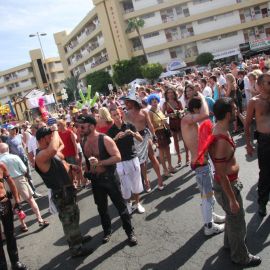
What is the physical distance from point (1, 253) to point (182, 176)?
3.98m

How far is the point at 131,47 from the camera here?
53688mm

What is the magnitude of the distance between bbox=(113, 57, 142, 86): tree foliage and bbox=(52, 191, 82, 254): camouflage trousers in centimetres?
4545

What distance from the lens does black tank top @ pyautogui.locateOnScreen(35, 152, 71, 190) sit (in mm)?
4742

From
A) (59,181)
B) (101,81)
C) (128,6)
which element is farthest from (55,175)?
(128,6)

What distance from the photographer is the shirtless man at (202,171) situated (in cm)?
461

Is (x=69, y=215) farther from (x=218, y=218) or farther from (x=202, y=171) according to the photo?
(x=218, y=218)

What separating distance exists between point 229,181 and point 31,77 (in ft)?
282

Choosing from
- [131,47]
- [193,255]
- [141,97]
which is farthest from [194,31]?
[193,255]

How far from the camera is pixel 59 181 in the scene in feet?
15.7

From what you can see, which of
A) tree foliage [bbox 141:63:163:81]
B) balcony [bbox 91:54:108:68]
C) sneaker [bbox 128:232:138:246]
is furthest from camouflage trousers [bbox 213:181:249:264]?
balcony [bbox 91:54:108:68]

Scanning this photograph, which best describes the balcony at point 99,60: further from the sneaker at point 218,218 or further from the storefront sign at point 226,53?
the sneaker at point 218,218

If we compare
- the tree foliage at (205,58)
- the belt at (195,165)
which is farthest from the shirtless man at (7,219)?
the tree foliage at (205,58)

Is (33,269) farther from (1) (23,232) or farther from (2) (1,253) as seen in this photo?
(1) (23,232)

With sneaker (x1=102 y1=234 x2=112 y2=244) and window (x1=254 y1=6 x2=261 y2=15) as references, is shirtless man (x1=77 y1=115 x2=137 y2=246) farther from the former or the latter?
window (x1=254 y1=6 x2=261 y2=15)
